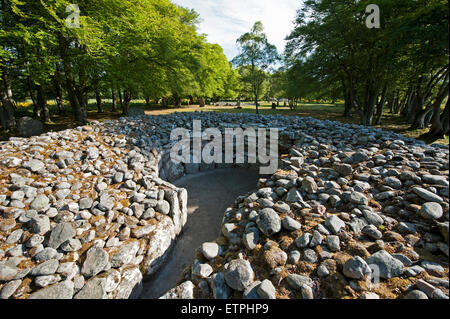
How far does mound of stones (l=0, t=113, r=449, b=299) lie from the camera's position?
175 centimetres

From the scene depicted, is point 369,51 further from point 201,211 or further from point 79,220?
point 79,220

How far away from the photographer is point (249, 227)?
254 centimetres

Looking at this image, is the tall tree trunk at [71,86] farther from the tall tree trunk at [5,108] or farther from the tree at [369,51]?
the tree at [369,51]

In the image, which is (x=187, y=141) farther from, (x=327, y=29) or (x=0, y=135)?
(x=327, y=29)

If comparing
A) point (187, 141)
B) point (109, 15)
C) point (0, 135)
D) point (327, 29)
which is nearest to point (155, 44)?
point (109, 15)

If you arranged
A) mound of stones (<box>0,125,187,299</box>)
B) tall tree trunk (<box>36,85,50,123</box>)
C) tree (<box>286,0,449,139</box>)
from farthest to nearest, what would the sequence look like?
1. tall tree trunk (<box>36,85,50,123</box>)
2. tree (<box>286,0,449,139</box>)
3. mound of stones (<box>0,125,187,299</box>)

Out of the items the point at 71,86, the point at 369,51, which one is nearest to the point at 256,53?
the point at 369,51

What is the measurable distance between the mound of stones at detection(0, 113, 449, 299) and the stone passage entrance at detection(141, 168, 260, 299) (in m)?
0.26

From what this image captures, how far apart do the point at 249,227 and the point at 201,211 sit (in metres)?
2.47

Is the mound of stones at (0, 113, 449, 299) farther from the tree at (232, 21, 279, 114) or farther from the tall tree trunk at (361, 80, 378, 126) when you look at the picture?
the tree at (232, 21, 279, 114)

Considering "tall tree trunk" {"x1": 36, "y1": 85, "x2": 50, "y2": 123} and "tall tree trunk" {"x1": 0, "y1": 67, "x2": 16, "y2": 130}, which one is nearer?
"tall tree trunk" {"x1": 0, "y1": 67, "x2": 16, "y2": 130}

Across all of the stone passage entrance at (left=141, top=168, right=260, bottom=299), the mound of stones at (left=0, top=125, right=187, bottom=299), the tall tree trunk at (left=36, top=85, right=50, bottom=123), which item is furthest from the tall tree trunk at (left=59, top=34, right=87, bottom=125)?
the stone passage entrance at (left=141, top=168, right=260, bottom=299)

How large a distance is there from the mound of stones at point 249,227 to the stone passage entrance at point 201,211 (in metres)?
0.26

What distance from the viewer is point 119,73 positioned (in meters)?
8.09
